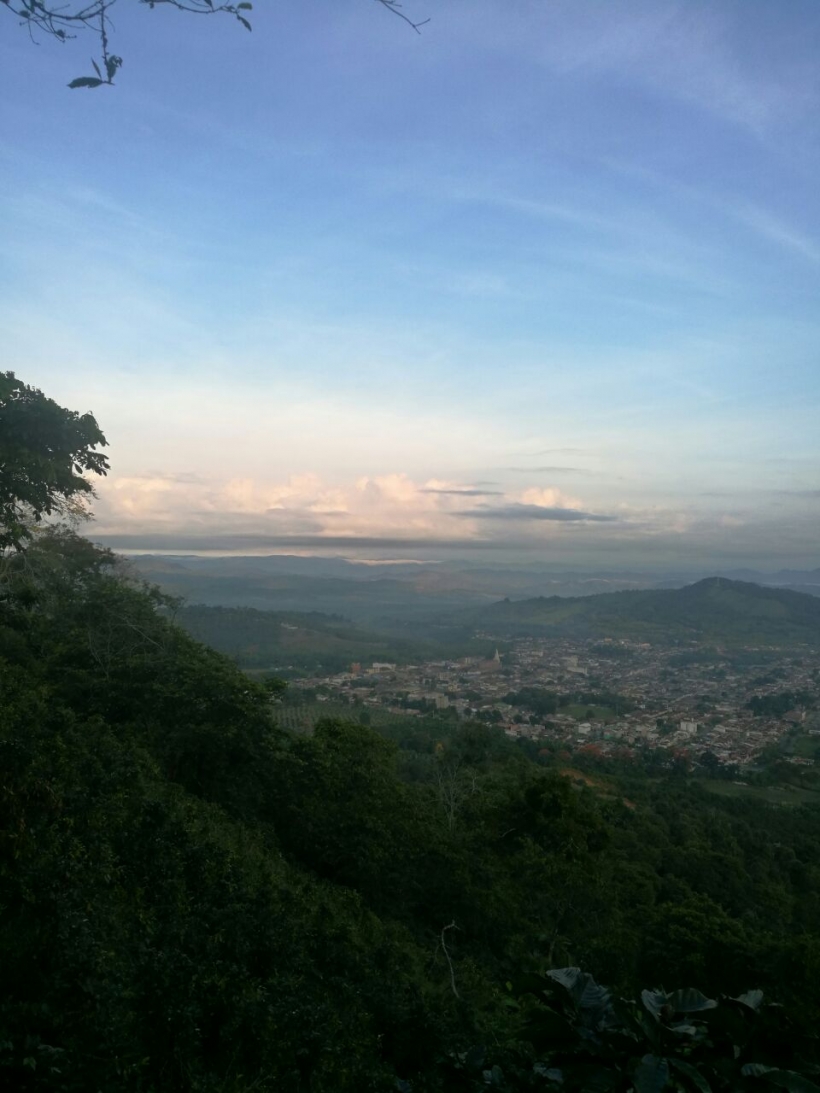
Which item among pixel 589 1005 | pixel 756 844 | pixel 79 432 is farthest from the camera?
pixel 756 844

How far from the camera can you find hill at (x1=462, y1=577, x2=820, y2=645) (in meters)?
81.1

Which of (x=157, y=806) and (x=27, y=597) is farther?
(x=27, y=597)

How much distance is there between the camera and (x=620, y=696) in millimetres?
50344

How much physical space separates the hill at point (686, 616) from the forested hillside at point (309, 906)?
67508 millimetres

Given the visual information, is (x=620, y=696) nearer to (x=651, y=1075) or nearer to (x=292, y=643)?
(x=292, y=643)

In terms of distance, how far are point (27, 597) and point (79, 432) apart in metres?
3.76

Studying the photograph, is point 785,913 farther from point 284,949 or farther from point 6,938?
point 6,938

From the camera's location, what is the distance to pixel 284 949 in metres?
5.89

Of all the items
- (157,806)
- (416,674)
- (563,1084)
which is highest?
(563,1084)

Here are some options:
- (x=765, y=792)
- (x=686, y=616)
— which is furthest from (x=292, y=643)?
(x=686, y=616)

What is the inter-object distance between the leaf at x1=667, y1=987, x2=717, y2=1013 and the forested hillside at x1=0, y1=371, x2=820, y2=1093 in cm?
1

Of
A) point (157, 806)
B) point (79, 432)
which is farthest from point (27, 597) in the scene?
point (157, 806)

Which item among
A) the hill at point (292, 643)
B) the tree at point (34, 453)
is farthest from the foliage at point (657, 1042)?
the hill at point (292, 643)

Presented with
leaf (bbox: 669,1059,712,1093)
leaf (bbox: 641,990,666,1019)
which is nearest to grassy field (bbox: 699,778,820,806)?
leaf (bbox: 641,990,666,1019)
